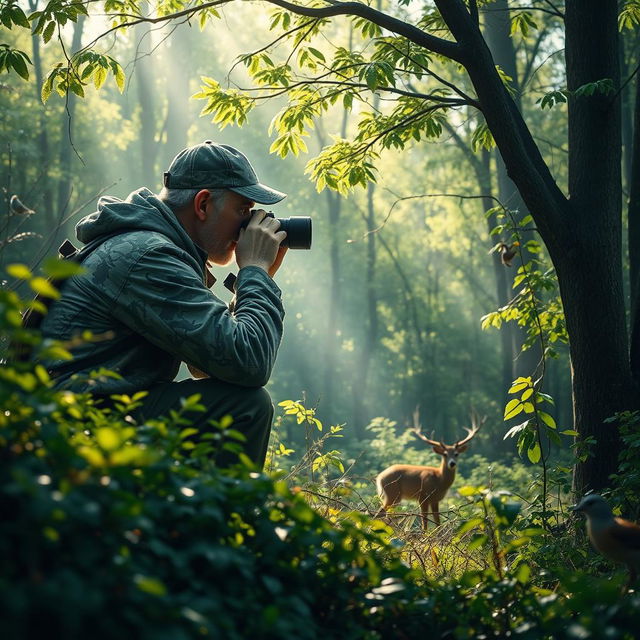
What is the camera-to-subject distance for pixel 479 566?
3.87 metres

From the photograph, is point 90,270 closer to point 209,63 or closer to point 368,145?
point 368,145

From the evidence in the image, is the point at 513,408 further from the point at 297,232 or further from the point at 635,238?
the point at 635,238

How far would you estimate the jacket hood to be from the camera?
2.89 meters

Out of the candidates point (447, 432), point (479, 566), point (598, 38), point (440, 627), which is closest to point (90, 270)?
point (440, 627)

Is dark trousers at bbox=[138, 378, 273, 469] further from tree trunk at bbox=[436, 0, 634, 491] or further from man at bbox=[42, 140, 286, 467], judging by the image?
tree trunk at bbox=[436, 0, 634, 491]

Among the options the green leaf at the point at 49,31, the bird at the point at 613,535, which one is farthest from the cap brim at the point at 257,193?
the bird at the point at 613,535

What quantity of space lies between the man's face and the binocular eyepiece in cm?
13

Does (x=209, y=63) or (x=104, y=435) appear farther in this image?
(x=209, y=63)

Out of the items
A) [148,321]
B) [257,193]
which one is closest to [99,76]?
[257,193]

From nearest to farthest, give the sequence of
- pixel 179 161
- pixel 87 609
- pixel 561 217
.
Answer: pixel 87 609, pixel 179 161, pixel 561 217

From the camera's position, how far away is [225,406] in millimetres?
2711

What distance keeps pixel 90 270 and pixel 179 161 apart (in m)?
0.67

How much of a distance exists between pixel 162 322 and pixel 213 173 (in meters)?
0.75

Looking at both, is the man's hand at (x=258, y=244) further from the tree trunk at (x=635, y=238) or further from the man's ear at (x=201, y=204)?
the tree trunk at (x=635, y=238)
